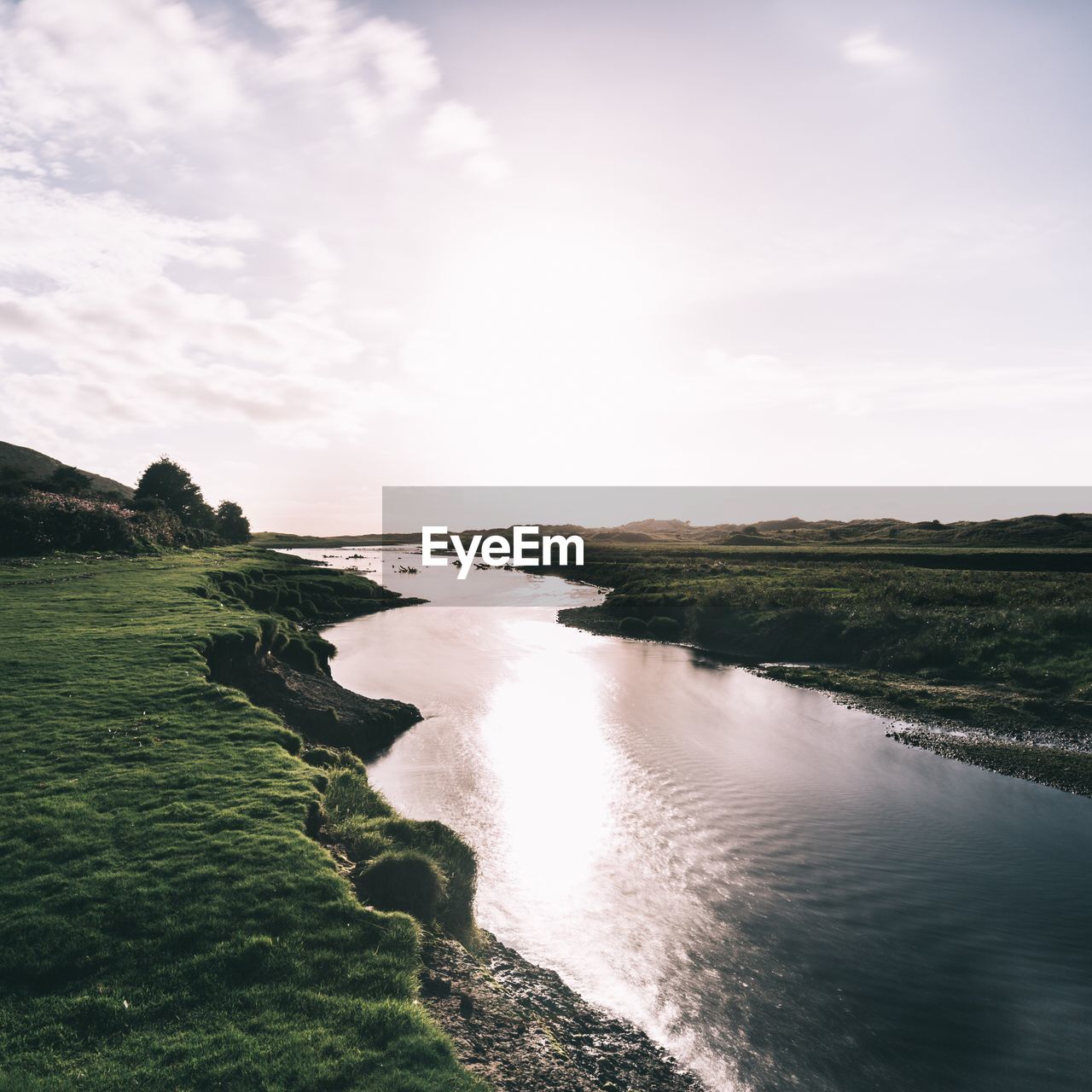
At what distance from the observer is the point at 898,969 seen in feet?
44.5

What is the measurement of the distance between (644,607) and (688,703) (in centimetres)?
2950

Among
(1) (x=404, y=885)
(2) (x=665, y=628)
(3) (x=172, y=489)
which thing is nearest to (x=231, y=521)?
(3) (x=172, y=489)

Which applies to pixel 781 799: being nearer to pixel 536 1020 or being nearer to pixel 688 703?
pixel 688 703

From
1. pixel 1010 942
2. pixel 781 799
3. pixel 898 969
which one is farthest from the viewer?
pixel 781 799

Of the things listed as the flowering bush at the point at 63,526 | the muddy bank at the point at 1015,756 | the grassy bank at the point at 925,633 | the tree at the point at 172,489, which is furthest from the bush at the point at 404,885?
the tree at the point at 172,489

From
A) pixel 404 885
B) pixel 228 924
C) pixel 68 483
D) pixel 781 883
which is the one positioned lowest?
pixel 781 883

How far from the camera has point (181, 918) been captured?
9695 mm

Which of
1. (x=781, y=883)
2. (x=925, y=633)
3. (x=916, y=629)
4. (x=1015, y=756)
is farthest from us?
(x=916, y=629)

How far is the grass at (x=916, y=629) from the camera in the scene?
3127 cm

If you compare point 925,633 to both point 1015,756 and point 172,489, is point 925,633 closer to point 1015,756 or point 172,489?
point 1015,756

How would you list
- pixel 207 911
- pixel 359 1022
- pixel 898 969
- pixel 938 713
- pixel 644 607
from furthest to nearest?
pixel 644 607 → pixel 938 713 → pixel 898 969 → pixel 207 911 → pixel 359 1022

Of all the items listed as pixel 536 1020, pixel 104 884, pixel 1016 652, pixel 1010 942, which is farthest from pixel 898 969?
pixel 1016 652

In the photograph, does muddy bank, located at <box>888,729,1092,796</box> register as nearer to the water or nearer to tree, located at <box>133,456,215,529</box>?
the water

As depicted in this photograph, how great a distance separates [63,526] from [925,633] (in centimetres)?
6521
